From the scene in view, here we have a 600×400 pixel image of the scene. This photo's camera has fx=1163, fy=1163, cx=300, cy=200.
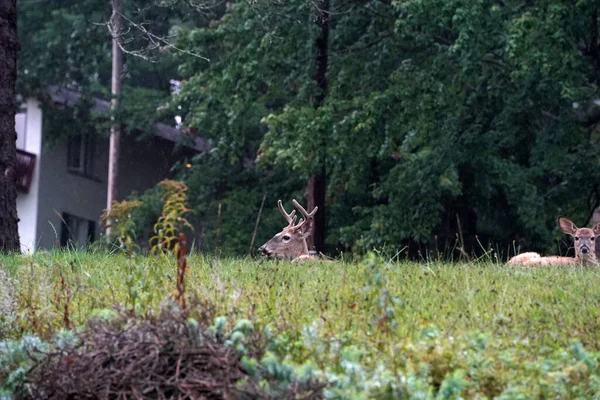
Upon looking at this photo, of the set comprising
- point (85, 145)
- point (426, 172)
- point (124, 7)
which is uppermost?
point (124, 7)

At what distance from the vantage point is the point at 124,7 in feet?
104

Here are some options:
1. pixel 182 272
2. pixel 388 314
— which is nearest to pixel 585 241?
pixel 388 314

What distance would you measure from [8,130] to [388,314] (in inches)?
304

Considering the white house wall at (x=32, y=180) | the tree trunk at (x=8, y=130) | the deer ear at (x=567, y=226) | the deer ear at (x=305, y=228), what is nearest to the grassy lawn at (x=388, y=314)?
the tree trunk at (x=8, y=130)

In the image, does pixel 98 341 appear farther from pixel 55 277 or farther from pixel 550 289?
pixel 550 289

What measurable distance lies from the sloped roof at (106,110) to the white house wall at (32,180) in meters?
0.67

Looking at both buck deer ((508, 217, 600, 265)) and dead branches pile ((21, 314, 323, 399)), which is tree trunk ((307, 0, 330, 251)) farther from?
dead branches pile ((21, 314, 323, 399))

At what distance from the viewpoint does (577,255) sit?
44.9 feet

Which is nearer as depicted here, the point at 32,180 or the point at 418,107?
the point at 418,107

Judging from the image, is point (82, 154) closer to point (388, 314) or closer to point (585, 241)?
point (585, 241)

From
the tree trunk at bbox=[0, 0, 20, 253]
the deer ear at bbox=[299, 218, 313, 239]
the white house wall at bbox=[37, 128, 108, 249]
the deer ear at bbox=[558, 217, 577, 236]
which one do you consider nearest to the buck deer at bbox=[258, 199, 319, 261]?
the deer ear at bbox=[299, 218, 313, 239]

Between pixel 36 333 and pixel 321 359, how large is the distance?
6.16ft

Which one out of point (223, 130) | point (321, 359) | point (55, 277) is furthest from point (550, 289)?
point (223, 130)

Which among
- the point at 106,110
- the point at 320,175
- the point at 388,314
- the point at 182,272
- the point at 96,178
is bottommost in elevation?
the point at 96,178
